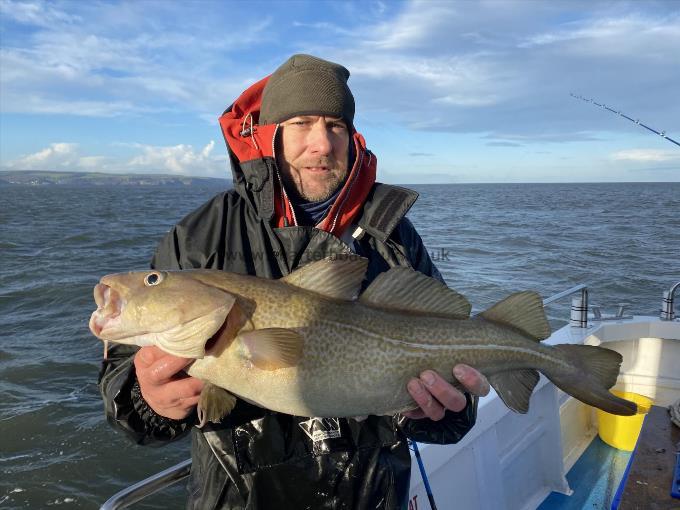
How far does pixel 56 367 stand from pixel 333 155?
1131cm

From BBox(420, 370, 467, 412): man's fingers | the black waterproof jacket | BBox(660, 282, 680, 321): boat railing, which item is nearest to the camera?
BBox(420, 370, 467, 412): man's fingers

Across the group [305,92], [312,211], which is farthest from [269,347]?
[305,92]

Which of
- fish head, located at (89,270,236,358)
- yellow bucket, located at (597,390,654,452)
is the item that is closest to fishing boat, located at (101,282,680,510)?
yellow bucket, located at (597,390,654,452)

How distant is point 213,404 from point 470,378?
1249 millimetres

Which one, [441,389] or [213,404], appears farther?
[441,389]

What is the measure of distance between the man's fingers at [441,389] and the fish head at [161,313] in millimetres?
1007

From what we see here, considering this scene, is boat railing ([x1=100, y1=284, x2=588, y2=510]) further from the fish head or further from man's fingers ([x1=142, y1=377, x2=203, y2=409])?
the fish head

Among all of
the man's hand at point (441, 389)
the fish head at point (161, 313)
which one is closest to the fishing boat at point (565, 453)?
the fish head at point (161, 313)

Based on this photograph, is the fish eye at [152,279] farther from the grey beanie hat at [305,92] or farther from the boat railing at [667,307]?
the boat railing at [667,307]

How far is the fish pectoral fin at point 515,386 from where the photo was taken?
2.89m

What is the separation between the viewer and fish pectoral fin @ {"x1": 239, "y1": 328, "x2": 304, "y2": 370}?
2.43 meters

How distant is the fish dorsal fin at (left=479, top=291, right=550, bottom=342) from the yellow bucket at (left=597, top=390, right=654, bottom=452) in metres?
4.75

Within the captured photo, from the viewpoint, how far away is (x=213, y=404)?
244 cm

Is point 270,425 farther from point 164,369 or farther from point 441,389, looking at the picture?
point 441,389
